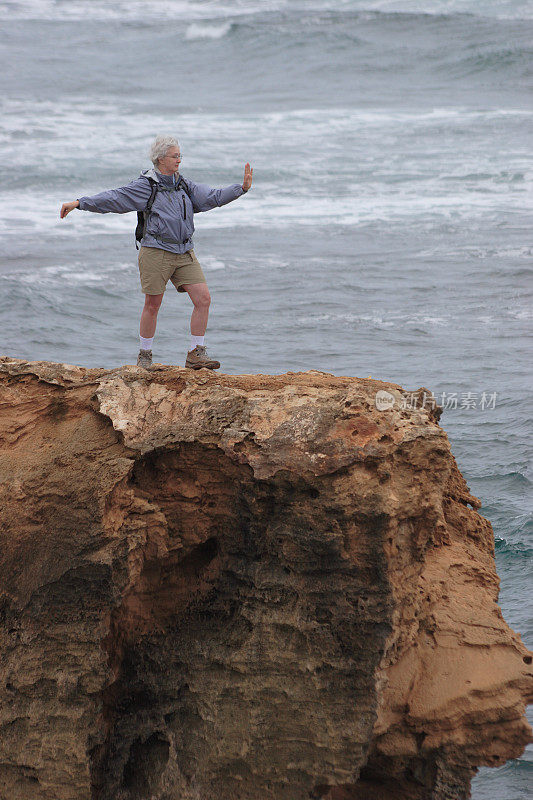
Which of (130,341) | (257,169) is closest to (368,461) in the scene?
(130,341)

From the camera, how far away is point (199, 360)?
18.8ft

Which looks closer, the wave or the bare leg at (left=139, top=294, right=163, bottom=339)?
the bare leg at (left=139, top=294, right=163, bottom=339)

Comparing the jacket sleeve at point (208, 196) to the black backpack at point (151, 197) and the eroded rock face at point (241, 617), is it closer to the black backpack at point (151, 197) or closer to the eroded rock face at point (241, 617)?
the black backpack at point (151, 197)

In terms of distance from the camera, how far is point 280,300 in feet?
38.7

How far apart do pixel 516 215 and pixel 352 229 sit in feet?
9.22

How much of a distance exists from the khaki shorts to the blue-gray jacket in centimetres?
4

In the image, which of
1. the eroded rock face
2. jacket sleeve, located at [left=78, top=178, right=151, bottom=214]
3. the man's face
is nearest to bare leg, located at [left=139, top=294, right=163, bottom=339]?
jacket sleeve, located at [left=78, top=178, right=151, bottom=214]

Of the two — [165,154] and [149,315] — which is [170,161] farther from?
[149,315]

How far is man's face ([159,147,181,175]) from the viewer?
17.8ft

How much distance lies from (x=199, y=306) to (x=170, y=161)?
88 cm

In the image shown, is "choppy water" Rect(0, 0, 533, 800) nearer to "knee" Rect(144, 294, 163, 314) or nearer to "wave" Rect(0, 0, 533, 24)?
"wave" Rect(0, 0, 533, 24)

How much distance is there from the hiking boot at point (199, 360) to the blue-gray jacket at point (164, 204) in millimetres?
598

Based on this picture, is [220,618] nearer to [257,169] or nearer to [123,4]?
[257,169]

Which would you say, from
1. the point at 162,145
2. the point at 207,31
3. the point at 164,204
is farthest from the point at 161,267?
the point at 207,31
